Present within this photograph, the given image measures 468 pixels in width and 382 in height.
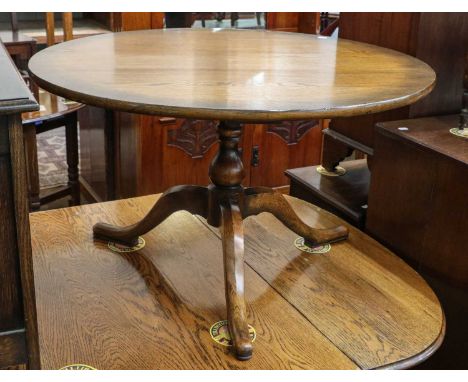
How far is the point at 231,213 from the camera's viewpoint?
1520 millimetres

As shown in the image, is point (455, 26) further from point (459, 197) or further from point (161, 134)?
point (161, 134)

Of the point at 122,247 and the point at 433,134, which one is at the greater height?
the point at 433,134

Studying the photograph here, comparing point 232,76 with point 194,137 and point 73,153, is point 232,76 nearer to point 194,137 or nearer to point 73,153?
point 194,137

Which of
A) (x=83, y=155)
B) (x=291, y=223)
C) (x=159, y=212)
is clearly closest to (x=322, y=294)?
(x=291, y=223)

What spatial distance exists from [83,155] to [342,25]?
1.63 meters

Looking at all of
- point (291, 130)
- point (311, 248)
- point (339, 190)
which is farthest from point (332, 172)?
point (291, 130)

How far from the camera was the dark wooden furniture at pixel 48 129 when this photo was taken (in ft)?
7.82

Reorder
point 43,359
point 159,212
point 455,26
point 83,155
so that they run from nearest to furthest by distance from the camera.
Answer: point 43,359
point 159,212
point 455,26
point 83,155

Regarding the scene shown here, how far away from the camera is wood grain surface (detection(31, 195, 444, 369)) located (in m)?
1.34

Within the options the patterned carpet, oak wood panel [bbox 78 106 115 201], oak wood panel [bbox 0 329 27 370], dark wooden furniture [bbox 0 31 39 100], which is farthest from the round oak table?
the patterned carpet

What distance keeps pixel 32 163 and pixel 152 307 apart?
1.21 meters

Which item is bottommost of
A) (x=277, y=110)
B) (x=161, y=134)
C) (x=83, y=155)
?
(x=83, y=155)

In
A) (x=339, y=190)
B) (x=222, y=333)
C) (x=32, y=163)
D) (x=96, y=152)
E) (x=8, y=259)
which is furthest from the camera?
(x=96, y=152)

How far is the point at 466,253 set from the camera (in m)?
1.55
